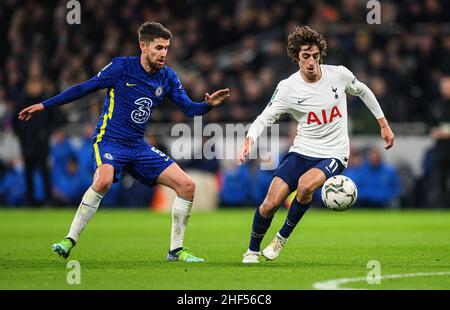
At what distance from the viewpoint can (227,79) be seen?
76.0 ft

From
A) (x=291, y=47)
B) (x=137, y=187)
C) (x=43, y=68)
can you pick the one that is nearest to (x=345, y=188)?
(x=291, y=47)

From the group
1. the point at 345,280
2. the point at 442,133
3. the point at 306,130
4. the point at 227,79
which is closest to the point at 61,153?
the point at 227,79

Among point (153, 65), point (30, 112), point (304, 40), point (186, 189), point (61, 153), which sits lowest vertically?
point (186, 189)

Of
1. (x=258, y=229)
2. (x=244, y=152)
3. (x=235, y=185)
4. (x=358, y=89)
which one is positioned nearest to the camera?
(x=244, y=152)

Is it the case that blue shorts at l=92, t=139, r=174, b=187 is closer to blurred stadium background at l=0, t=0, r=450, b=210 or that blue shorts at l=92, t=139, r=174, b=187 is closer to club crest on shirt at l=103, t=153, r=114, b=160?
club crest on shirt at l=103, t=153, r=114, b=160

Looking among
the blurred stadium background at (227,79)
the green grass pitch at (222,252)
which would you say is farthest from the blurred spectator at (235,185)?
the green grass pitch at (222,252)

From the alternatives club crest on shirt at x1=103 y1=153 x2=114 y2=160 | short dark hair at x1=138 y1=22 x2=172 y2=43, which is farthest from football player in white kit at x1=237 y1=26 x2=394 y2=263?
club crest on shirt at x1=103 y1=153 x2=114 y2=160

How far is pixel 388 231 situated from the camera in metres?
14.0

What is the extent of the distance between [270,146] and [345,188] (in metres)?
11.4

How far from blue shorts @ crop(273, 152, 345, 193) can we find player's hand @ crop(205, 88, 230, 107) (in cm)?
89

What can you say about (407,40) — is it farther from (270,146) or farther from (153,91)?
(153,91)

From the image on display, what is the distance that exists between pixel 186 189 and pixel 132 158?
24.3 inches

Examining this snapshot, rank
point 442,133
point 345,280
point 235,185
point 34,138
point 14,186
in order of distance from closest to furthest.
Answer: point 345,280
point 442,133
point 34,138
point 235,185
point 14,186

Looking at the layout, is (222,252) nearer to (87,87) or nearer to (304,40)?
(87,87)
